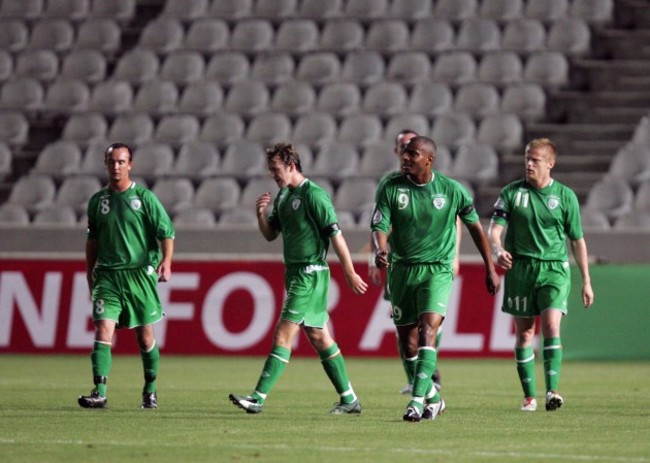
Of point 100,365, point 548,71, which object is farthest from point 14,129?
point 100,365

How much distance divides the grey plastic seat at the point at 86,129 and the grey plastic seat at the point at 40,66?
1.58 meters

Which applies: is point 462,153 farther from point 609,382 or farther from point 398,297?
point 398,297

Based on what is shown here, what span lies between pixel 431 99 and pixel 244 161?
3024 millimetres

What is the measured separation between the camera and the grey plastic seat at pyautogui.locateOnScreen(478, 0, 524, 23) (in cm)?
2348

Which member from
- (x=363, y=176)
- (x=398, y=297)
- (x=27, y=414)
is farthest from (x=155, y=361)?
(x=363, y=176)

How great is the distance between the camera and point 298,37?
24.2m

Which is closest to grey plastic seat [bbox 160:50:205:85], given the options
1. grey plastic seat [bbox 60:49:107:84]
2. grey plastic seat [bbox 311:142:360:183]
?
grey plastic seat [bbox 60:49:107:84]

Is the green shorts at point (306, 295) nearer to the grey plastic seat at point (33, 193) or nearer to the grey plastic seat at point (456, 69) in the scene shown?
the grey plastic seat at point (33, 193)

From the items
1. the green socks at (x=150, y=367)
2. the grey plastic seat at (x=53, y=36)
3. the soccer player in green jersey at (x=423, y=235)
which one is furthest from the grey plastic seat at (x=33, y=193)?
the soccer player in green jersey at (x=423, y=235)

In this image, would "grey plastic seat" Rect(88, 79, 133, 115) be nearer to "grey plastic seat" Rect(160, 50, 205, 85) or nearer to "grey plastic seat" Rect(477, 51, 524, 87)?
"grey plastic seat" Rect(160, 50, 205, 85)

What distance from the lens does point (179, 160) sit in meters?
22.5

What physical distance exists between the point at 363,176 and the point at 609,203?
11.7ft

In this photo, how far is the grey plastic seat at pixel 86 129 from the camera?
23438mm

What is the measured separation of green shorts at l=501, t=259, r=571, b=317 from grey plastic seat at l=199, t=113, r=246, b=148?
467 inches
